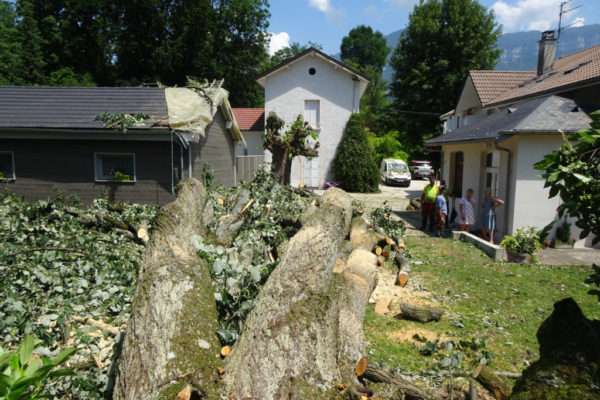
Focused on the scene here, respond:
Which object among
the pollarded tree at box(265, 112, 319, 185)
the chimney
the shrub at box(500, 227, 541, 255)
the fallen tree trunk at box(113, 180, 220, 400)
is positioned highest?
the chimney

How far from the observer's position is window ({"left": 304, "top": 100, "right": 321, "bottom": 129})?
2475 centimetres

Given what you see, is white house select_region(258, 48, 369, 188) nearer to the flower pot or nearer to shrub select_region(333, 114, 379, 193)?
shrub select_region(333, 114, 379, 193)

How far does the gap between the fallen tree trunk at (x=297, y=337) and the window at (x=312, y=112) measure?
21022mm

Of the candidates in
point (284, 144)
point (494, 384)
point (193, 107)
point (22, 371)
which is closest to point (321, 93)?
point (284, 144)

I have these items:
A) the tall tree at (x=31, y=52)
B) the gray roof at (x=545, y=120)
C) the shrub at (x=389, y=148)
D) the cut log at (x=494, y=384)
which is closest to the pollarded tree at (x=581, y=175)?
the cut log at (x=494, y=384)

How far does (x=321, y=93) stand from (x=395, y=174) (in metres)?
8.65

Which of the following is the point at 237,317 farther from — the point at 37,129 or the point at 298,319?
the point at 37,129

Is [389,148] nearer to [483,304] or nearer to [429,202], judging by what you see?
[429,202]

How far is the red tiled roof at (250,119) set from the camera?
2878 centimetres

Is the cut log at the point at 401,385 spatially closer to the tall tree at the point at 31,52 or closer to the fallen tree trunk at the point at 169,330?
the fallen tree trunk at the point at 169,330

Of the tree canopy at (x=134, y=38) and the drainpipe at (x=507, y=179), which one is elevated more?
the tree canopy at (x=134, y=38)

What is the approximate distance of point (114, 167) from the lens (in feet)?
41.7

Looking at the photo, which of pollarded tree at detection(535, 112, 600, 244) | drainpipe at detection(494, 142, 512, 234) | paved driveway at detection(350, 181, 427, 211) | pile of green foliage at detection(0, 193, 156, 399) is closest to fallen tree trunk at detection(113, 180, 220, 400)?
pile of green foliage at detection(0, 193, 156, 399)

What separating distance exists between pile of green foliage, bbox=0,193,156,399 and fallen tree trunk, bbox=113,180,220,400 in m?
0.75
